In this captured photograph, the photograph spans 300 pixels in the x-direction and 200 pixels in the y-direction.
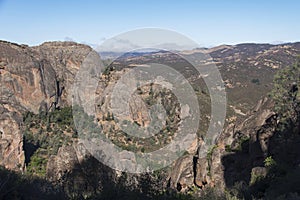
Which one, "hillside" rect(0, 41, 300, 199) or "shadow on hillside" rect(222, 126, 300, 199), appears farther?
"hillside" rect(0, 41, 300, 199)

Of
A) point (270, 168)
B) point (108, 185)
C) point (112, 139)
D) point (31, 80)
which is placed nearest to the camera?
point (108, 185)

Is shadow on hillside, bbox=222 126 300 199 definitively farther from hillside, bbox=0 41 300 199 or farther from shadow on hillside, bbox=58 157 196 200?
shadow on hillside, bbox=58 157 196 200

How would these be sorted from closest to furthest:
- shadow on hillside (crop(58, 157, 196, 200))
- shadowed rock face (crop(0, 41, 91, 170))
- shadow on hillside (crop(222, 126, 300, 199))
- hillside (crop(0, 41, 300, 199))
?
shadow on hillside (crop(58, 157, 196, 200))
shadow on hillside (crop(222, 126, 300, 199))
hillside (crop(0, 41, 300, 199))
shadowed rock face (crop(0, 41, 91, 170))

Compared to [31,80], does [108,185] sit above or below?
above

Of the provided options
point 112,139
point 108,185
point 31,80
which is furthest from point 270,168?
point 31,80

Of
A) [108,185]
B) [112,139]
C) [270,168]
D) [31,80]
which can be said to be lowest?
[112,139]

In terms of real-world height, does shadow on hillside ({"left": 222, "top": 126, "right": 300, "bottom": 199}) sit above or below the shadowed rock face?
above

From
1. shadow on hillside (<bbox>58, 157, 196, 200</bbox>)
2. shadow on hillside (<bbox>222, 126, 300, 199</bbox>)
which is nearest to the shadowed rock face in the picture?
shadow on hillside (<bbox>58, 157, 196, 200</bbox>)

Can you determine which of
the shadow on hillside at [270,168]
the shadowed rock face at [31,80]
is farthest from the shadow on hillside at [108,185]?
the shadowed rock face at [31,80]

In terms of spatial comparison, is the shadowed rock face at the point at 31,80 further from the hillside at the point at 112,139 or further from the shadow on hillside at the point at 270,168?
the shadow on hillside at the point at 270,168

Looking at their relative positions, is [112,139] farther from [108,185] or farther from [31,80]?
[108,185]

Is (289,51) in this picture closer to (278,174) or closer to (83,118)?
(83,118)

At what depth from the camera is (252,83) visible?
9856cm

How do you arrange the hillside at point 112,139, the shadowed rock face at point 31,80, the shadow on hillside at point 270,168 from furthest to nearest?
the shadowed rock face at point 31,80 < the hillside at point 112,139 < the shadow on hillside at point 270,168
